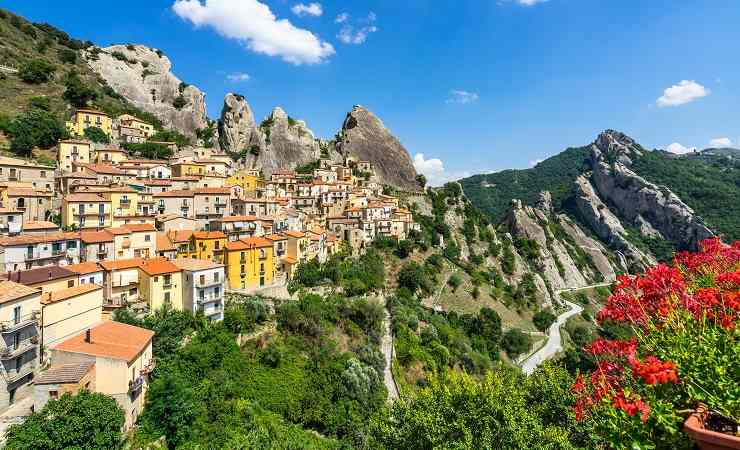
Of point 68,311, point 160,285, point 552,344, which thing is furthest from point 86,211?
point 552,344

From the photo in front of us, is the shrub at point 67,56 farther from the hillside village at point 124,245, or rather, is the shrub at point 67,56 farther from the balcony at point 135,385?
the balcony at point 135,385

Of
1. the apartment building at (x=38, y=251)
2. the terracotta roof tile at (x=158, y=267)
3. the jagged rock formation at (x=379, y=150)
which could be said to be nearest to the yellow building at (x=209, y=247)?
the terracotta roof tile at (x=158, y=267)

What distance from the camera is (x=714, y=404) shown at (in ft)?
10.3

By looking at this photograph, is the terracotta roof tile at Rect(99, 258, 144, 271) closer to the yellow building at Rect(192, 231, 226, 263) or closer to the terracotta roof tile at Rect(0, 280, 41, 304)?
the yellow building at Rect(192, 231, 226, 263)

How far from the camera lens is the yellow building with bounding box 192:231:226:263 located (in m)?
34.9

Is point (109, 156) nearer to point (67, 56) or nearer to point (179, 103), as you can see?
point (179, 103)

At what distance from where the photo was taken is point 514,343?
54062mm

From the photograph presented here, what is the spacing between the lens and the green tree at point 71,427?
1548 centimetres

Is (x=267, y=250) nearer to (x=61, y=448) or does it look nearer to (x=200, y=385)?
(x=200, y=385)

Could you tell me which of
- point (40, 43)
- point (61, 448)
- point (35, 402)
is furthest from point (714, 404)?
point (40, 43)

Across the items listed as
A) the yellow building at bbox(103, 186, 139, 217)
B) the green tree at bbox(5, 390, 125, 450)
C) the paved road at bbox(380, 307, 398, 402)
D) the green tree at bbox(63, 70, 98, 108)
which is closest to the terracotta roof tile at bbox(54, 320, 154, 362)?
the green tree at bbox(5, 390, 125, 450)

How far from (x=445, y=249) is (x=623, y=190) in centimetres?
8082

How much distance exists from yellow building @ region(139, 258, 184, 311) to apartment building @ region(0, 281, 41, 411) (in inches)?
300

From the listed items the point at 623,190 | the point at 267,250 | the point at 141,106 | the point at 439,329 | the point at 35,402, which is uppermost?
the point at 141,106
